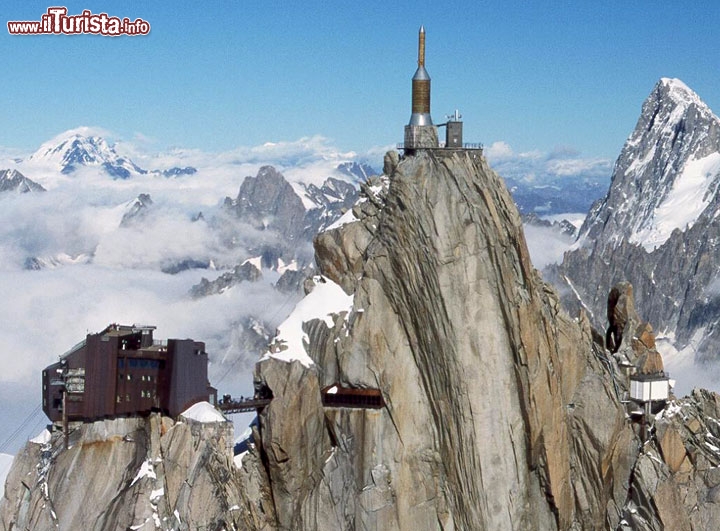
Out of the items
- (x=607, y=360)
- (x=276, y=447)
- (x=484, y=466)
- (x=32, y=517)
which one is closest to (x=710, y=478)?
(x=607, y=360)

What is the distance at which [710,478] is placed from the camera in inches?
6511

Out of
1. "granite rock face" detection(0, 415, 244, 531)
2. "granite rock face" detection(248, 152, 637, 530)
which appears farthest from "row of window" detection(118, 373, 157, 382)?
"granite rock face" detection(248, 152, 637, 530)

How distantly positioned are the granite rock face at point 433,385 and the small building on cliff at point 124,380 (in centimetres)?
1012

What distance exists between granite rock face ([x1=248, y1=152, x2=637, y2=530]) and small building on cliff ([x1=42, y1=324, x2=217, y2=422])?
10118 millimetres

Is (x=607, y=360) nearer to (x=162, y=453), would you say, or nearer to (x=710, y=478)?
(x=710, y=478)

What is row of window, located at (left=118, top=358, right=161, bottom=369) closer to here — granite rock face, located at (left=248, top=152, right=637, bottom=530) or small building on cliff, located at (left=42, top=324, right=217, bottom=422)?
small building on cliff, located at (left=42, top=324, right=217, bottom=422)

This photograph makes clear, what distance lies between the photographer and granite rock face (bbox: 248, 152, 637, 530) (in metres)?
146

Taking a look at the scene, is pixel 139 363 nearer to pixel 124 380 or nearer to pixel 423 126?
pixel 124 380

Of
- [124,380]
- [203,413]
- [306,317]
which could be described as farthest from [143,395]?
[306,317]

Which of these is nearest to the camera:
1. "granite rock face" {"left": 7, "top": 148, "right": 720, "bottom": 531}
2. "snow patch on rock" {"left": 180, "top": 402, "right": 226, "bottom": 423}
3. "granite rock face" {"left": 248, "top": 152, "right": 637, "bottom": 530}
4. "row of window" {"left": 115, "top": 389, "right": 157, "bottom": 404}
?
"granite rock face" {"left": 248, "top": 152, "right": 637, "bottom": 530}

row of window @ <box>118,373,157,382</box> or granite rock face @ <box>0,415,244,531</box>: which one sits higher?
row of window @ <box>118,373,157,382</box>

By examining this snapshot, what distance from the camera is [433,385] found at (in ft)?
486

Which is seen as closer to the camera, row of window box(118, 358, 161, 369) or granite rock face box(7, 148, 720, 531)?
granite rock face box(7, 148, 720, 531)

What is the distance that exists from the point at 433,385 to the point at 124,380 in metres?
39.9
